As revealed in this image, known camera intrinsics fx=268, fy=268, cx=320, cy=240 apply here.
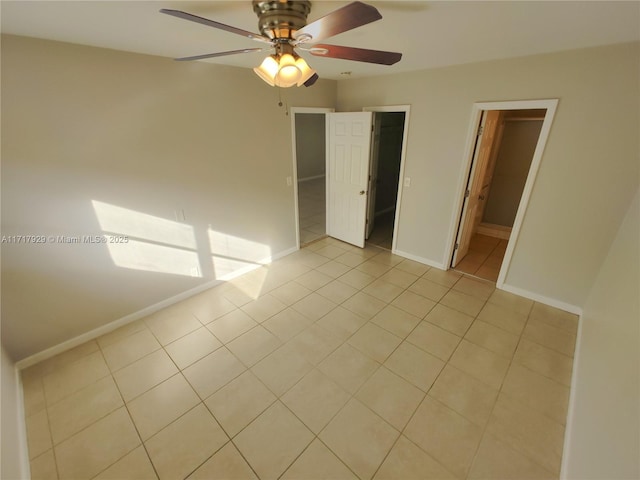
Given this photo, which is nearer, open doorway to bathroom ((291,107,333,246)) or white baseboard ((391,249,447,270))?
white baseboard ((391,249,447,270))

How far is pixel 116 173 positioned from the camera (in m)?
2.38

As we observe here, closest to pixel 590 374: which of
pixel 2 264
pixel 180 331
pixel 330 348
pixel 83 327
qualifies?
pixel 330 348

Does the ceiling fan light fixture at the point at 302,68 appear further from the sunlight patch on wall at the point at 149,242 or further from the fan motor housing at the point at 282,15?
the sunlight patch on wall at the point at 149,242

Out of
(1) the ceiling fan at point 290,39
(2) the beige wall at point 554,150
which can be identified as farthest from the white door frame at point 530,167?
(1) the ceiling fan at point 290,39

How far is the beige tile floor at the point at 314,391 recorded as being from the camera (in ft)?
5.42

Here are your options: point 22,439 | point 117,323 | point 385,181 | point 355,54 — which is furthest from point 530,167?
point 22,439

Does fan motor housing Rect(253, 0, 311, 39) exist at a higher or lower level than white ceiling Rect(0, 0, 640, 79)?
lower

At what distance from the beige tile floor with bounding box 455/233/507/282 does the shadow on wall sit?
2.99 meters

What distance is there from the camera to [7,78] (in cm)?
181

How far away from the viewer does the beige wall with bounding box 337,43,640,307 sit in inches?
89.0

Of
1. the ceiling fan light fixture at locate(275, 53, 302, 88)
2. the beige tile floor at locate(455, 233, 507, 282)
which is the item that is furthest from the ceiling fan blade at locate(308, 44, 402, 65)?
the beige tile floor at locate(455, 233, 507, 282)

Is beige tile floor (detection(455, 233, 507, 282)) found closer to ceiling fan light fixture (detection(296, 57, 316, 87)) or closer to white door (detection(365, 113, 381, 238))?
white door (detection(365, 113, 381, 238))

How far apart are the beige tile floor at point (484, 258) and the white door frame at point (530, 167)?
300 mm

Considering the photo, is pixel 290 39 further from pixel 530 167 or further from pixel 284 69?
pixel 530 167
